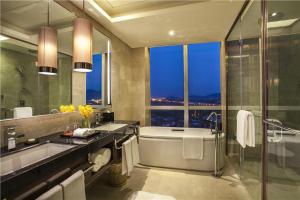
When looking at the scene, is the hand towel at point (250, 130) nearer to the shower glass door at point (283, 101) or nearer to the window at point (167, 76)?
the shower glass door at point (283, 101)

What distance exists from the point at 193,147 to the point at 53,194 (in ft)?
7.76

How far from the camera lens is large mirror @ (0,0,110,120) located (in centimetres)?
148

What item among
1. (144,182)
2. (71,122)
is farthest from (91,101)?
(144,182)

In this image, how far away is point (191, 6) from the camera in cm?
233

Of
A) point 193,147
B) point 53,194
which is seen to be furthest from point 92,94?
point 193,147

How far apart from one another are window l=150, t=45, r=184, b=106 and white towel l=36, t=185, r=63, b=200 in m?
3.32

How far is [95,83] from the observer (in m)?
2.87

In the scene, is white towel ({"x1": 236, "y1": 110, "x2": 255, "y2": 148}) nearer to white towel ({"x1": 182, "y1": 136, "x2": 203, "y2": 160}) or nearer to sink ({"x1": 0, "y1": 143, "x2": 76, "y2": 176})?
white towel ({"x1": 182, "y1": 136, "x2": 203, "y2": 160})

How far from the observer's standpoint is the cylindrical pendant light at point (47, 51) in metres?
1.82

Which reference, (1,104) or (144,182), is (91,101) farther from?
(144,182)

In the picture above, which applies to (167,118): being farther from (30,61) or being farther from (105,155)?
(30,61)

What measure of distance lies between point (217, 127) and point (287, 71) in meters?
1.51

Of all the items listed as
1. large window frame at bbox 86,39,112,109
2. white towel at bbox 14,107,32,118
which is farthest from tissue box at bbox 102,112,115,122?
white towel at bbox 14,107,32,118

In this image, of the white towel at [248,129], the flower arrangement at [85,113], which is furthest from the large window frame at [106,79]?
the white towel at [248,129]
